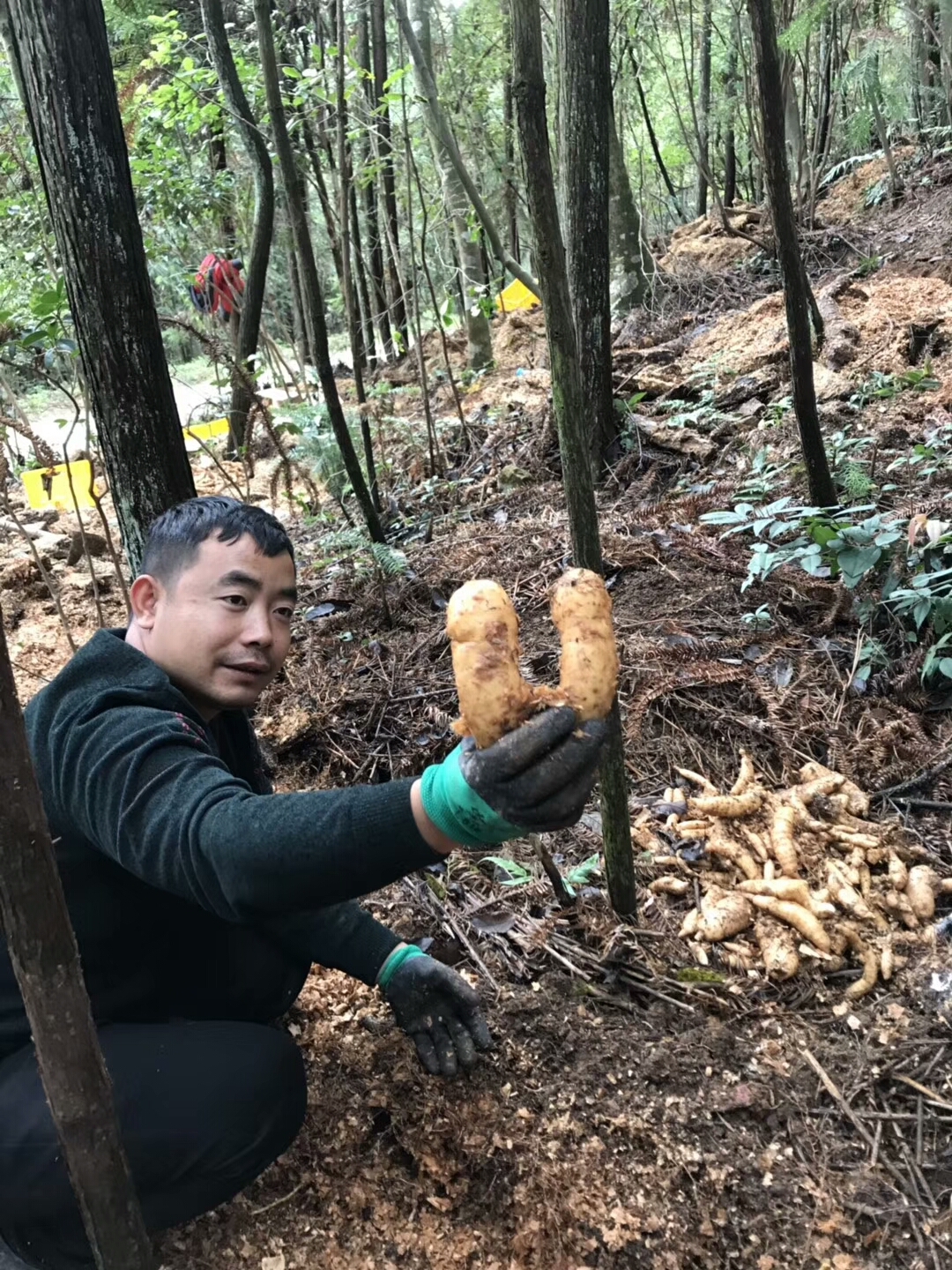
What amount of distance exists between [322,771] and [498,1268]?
1776 millimetres

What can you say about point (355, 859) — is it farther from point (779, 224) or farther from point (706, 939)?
point (779, 224)

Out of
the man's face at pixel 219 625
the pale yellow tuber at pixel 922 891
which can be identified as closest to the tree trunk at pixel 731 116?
the pale yellow tuber at pixel 922 891

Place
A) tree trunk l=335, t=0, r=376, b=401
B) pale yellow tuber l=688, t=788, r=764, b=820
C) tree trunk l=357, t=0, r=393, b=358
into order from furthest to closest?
tree trunk l=357, t=0, r=393, b=358
tree trunk l=335, t=0, r=376, b=401
pale yellow tuber l=688, t=788, r=764, b=820

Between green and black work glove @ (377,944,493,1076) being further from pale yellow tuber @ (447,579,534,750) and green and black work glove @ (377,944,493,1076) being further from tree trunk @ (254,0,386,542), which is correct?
tree trunk @ (254,0,386,542)

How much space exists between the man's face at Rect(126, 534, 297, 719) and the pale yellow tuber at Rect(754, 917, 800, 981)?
1.39 meters

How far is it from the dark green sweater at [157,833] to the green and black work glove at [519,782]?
62 millimetres

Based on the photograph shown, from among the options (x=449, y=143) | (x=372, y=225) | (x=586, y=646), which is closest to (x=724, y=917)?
(x=586, y=646)

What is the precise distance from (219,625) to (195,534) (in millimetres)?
205

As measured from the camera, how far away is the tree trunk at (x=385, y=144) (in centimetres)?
539

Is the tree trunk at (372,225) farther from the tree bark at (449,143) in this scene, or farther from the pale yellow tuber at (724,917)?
the pale yellow tuber at (724,917)

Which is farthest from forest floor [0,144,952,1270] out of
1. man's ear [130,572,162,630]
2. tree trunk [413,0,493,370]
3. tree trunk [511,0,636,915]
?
tree trunk [413,0,493,370]

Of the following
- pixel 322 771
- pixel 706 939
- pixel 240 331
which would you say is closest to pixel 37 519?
pixel 240 331

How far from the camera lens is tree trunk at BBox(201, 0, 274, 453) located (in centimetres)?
456

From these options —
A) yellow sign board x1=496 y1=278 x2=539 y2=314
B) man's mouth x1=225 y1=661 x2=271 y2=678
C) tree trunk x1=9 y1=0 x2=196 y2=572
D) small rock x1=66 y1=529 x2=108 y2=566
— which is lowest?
small rock x1=66 y1=529 x2=108 y2=566
